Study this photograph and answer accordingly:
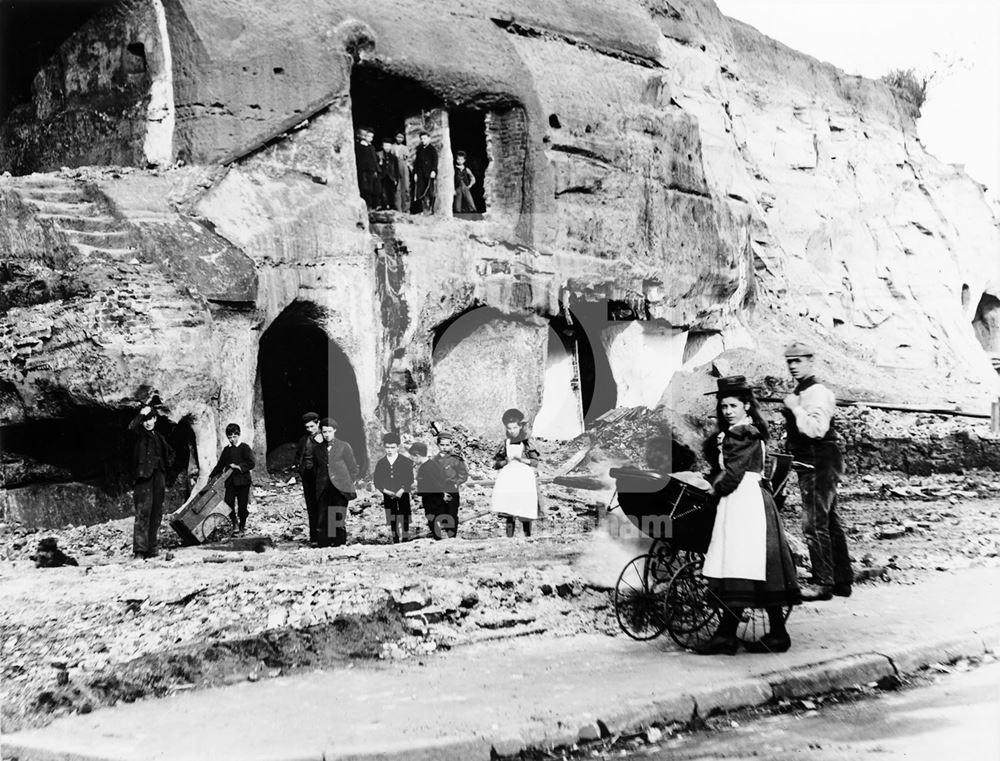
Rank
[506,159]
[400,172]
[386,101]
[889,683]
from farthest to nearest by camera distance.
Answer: [506,159], [400,172], [386,101], [889,683]

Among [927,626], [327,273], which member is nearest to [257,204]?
[327,273]

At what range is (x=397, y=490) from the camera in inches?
500

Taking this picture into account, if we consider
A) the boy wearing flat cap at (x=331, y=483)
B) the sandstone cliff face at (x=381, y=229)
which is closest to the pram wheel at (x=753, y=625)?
the boy wearing flat cap at (x=331, y=483)

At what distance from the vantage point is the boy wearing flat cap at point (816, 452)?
945cm

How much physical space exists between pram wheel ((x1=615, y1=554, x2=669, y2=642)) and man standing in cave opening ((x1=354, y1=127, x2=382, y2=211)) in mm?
10304

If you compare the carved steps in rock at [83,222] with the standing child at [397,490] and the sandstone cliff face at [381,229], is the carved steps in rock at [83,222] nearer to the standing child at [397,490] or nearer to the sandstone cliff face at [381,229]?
A: the sandstone cliff face at [381,229]

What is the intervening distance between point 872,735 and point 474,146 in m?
14.0

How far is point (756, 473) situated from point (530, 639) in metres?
1.79

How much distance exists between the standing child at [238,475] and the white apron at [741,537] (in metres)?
6.27

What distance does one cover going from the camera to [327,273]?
1600 centimetres

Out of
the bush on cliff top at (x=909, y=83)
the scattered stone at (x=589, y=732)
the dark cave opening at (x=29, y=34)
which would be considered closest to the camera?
the scattered stone at (x=589, y=732)

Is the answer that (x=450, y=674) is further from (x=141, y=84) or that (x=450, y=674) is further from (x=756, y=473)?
(x=141, y=84)

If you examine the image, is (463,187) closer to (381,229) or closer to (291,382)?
(381,229)

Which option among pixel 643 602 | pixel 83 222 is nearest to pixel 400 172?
pixel 83 222
